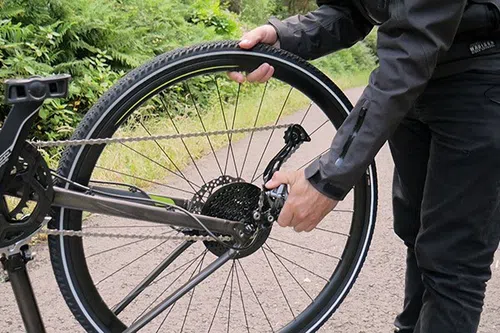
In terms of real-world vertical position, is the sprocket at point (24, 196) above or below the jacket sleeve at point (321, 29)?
below

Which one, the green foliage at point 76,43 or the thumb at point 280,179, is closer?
the thumb at point 280,179

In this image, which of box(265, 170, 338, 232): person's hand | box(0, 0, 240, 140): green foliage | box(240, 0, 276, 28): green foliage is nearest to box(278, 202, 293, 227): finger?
box(265, 170, 338, 232): person's hand

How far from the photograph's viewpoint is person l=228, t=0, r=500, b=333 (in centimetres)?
171

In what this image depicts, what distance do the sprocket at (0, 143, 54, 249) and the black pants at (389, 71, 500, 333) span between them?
1.20m

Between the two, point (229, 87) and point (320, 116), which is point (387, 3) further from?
point (229, 87)

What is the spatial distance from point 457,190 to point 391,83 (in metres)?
0.51

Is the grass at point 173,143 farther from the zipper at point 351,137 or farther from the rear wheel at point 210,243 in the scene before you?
the zipper at point 351,137

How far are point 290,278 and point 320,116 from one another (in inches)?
48.9

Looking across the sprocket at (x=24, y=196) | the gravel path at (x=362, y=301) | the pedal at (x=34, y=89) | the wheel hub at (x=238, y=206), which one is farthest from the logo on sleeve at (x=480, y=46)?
the gravel path at (x=362, y=301)

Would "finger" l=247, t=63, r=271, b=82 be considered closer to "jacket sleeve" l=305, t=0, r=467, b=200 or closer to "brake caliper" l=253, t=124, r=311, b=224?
"brake caliper" l=253, t=124, r=311, b=224

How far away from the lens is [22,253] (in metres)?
1.85

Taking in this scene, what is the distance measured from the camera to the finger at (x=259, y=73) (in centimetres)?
208

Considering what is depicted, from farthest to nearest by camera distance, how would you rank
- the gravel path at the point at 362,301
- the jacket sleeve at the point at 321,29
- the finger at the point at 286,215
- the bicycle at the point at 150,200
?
the gravel path at the point at 362,301 → the jacket sleeve at the point at 321,29 → the finger at the point at 286,215 → the bicycle at the point at 150,200

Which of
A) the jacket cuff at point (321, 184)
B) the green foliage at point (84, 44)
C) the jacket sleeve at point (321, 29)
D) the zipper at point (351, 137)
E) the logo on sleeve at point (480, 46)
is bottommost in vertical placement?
the jacket cuff at point (321, 184)
